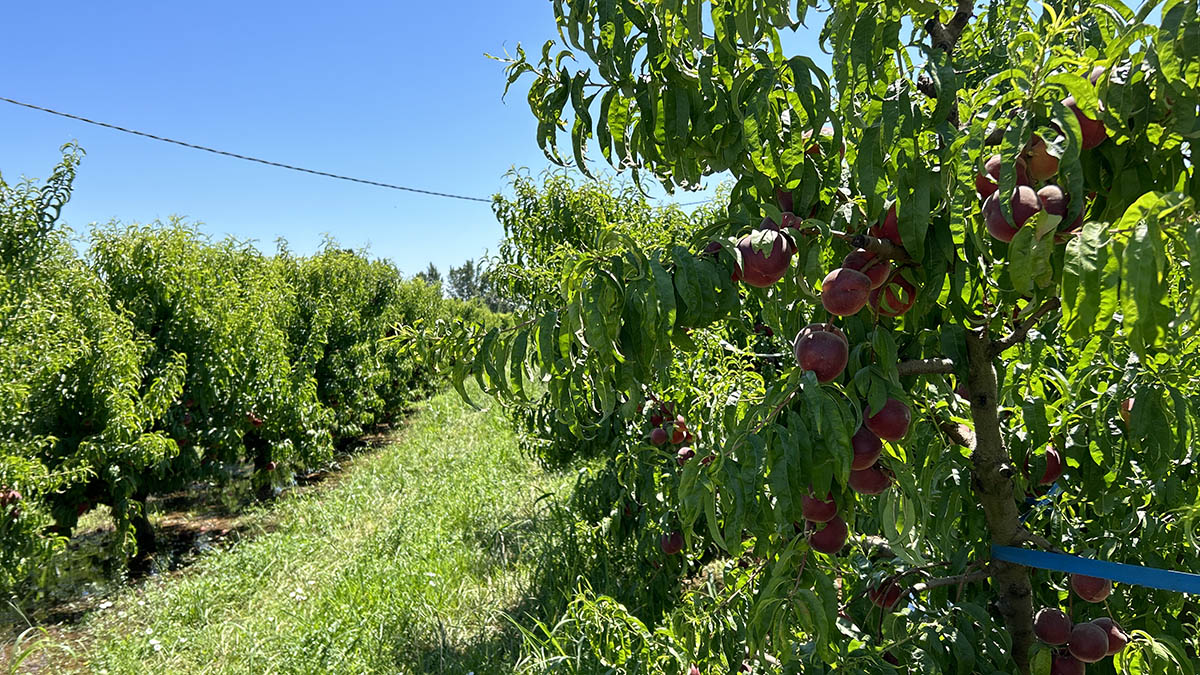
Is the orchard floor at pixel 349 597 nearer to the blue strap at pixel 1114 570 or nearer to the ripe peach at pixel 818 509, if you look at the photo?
the ripe peach at pixel 818 509

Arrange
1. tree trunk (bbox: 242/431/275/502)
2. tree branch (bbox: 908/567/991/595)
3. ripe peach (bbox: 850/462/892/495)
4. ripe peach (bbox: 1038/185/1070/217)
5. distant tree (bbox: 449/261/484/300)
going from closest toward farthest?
ripe peach (bbox: 1038/185/1070/217)
ripe peach (bbox: 850/462/892/495)
tree branch (bbox: 908/567/991/595)
tree trunk (bbox: 242/431/275/502)
distant tree (bbox: 449/261/484/300)

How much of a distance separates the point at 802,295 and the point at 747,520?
38 cm

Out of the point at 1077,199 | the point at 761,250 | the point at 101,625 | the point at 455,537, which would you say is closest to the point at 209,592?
the point at 101,625

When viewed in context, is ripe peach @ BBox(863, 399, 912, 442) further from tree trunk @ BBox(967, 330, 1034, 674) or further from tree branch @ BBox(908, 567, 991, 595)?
tree branch @ BBox(908, 567, 991, 595)

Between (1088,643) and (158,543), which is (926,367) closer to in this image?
(1088,643)

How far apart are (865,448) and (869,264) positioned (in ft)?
0.83

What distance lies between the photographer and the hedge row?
480 centimetres

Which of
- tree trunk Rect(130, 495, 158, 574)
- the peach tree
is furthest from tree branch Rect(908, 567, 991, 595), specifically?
tree trunk Rect(130, 495, 158, 574)

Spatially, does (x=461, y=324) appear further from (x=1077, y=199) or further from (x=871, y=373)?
(x=1077, y=199)

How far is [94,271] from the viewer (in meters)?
6.41

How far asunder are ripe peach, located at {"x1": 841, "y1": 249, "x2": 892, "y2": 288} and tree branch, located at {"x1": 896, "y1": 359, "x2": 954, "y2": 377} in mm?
A: 203

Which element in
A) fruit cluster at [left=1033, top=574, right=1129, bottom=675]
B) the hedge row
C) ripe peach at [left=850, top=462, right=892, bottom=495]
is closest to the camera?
ripe peach at [left=850, top=462, right=892, bottom=495]

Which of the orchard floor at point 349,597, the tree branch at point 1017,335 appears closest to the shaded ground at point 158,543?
the orchard floor at point 349,597

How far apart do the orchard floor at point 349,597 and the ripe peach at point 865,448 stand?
6.81 feet
